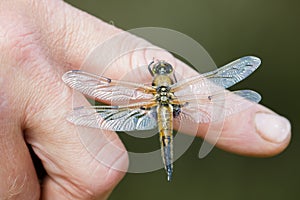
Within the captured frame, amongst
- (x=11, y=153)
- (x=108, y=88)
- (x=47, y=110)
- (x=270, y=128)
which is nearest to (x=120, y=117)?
(x=108, y=88)

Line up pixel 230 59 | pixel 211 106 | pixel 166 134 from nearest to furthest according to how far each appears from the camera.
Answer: pixel 166 134 → pixel 211 106 → pixel 230 59

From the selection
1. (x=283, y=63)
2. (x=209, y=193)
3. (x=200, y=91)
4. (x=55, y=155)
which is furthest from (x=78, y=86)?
(x=283, y=63)

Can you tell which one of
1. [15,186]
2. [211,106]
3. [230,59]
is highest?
[230,59]

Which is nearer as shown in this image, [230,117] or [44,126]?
[44,126]

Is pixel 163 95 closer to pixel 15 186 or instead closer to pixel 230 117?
pixel 230 117

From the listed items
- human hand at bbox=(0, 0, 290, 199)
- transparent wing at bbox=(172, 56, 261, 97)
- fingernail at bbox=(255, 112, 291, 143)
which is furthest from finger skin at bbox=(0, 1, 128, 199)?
Answer: fingernail at bbox=(255, 112, 291, 143)

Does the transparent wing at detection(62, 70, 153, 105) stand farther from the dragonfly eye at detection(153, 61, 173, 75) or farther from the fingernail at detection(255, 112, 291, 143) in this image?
the fingernail at detection(255, 112, 291, 143)

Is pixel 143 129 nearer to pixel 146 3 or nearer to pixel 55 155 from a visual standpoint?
pixel 55 155
